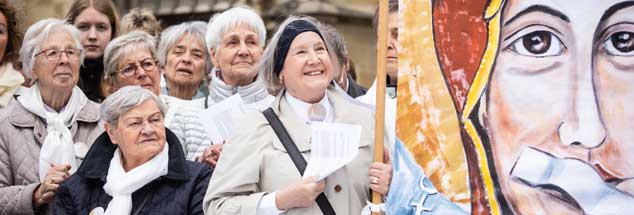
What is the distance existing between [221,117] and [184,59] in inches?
37.5

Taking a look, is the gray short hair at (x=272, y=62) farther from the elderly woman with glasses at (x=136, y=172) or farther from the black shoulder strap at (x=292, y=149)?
the elderly woman with glasses at (x=136, y=172)

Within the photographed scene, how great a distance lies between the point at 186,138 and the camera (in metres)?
7.60

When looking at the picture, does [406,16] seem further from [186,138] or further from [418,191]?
[186,138]

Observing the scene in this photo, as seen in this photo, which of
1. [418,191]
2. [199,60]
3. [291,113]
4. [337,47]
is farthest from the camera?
[199,60]

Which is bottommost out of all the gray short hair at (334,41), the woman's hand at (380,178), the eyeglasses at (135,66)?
the woman's hand at (380,178)

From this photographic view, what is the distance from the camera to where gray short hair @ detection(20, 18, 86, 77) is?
7758 mm

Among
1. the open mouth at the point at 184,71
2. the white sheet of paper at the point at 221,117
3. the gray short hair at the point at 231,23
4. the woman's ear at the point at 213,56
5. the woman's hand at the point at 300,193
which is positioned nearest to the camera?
the woman's hand at the point at 300,193

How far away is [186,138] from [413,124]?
6.74 feet

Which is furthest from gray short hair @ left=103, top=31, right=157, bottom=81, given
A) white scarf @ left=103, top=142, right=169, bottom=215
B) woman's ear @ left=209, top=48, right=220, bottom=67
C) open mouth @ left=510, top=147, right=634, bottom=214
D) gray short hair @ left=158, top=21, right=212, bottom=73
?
open mouth @ left=510, top=147, right=634, bottom=214

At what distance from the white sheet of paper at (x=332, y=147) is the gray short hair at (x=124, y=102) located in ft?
4.00

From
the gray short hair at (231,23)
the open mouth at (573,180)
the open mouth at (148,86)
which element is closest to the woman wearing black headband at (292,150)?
the open mouth at (573,180)

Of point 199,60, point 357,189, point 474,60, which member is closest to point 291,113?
point 357,189

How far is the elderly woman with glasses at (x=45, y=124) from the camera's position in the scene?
285 inches

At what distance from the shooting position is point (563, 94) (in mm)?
5547
